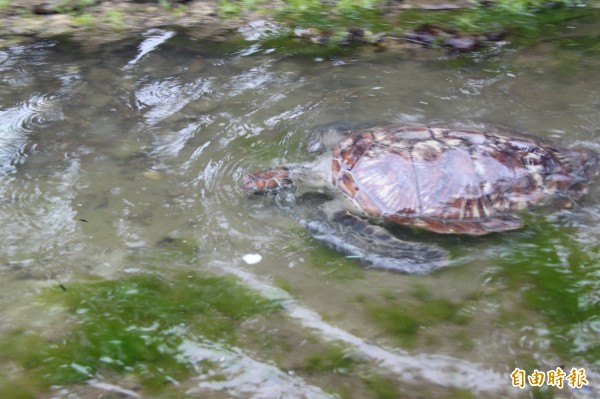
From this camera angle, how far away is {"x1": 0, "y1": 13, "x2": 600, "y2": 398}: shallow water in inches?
111

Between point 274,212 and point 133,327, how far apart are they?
142cm

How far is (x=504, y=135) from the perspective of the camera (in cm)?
414

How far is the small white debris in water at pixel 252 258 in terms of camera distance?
11.5ft

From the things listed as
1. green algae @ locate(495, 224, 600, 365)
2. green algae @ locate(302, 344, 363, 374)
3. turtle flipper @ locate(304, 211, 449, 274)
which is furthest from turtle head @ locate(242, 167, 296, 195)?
green algae @ locate(495, 224, 600, 365)

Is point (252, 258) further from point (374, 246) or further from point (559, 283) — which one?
point (559, 283)

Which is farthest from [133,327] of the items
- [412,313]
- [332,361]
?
[412,313]

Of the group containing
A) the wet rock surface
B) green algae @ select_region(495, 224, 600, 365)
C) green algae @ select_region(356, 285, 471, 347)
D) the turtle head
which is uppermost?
the wet rock surface

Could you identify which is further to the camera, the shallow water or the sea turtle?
the sea turtle

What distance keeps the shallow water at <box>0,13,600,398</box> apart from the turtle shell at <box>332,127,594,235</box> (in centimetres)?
18

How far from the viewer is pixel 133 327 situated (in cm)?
297

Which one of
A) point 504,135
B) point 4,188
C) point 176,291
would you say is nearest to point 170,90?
point 4,188

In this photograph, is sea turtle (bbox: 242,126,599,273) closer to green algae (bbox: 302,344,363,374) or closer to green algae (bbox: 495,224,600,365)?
green algae (bbox: 495,224,600,365)

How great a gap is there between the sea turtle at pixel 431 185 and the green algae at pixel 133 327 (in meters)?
0.88

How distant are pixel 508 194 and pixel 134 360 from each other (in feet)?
8.99
